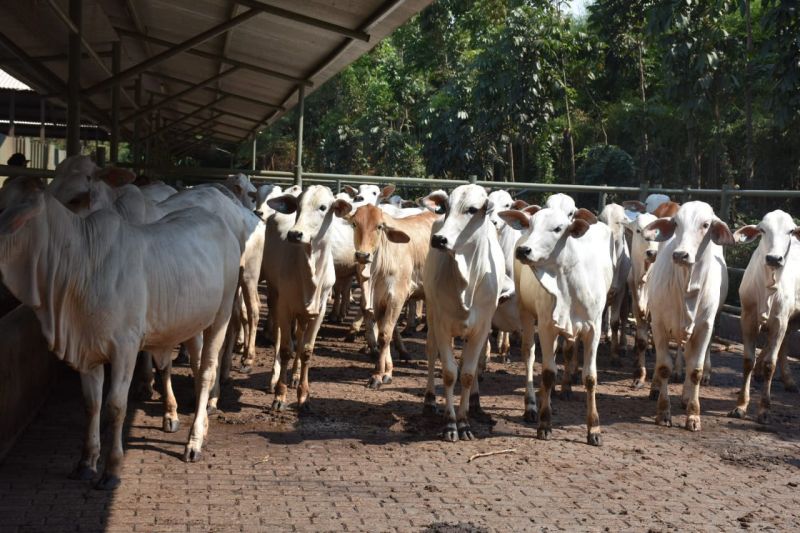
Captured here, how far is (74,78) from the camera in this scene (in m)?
9.48

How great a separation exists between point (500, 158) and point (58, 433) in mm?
22607

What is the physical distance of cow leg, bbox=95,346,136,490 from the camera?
6.29 meters

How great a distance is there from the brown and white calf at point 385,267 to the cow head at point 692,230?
2.75 metres

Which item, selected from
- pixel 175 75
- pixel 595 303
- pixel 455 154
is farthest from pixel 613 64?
pixel 595 303

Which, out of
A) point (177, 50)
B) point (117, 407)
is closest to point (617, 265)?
point (177, 50)

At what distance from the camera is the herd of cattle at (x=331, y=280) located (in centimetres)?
627

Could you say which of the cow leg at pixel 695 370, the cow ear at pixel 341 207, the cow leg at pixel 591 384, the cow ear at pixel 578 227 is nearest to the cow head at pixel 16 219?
the cow ear at pixel 341 207

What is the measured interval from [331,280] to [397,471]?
2.54 meters

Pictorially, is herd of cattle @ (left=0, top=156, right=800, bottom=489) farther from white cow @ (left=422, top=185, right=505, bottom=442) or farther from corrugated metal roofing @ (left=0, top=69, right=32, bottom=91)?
corrugated metal roofing @ (left=0, top=69, right=32, bottom=91)

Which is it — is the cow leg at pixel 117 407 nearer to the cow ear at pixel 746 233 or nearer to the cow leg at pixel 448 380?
the cow leg at pixel 448 380

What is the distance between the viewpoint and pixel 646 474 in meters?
7.52

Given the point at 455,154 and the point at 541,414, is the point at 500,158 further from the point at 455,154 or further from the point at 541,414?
the point at 541,414

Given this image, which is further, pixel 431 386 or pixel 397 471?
pixel 431 386

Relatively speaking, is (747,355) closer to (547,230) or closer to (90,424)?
(547,230)
